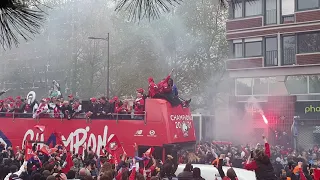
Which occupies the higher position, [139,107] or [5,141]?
[139,107]

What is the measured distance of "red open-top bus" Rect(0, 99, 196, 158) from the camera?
526 inches

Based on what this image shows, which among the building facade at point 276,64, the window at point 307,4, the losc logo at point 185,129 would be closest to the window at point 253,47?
the building facade at point 276,64

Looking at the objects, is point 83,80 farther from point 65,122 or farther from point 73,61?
point 65,122

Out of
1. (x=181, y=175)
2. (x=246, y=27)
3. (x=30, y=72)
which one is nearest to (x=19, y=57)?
(x=30, y=72)

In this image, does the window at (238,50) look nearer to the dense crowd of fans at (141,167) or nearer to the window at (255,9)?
the window at (255,9)

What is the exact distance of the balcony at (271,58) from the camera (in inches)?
1024

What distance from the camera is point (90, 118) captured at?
1523cm

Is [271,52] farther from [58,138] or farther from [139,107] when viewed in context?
[58,138]

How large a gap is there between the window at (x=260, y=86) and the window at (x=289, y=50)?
1655 mm

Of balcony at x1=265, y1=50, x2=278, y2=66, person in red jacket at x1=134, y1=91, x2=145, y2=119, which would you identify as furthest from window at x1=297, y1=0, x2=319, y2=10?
person in red jacket at x1=134, y1=91, x2=145, y2=119

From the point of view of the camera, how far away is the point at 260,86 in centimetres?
2666

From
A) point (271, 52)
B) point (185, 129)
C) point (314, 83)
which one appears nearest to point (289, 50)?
point (271, 52)

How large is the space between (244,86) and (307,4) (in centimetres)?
613

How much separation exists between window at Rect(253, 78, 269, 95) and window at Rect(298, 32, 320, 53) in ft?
9.20
